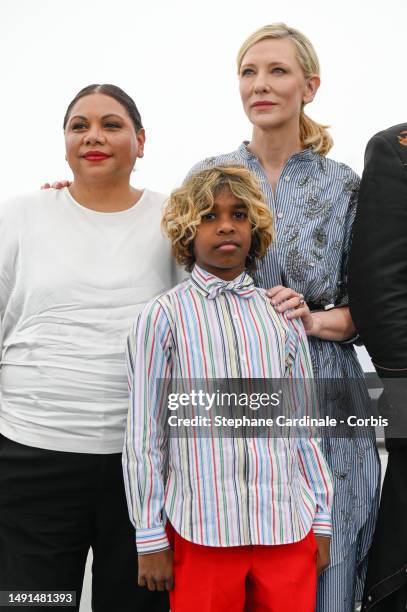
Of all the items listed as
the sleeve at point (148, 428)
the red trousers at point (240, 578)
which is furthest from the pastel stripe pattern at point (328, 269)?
the sleeve at point (148, 428)

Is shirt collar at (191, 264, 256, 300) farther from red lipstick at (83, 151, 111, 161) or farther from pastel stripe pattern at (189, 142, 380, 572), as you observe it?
red lipstick at (83, 151, 111, 161)

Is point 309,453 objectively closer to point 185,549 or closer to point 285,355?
point 285,355

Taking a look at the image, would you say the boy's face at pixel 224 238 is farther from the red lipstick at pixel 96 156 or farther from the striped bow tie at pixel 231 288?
the red lipstick at pixel 96 156

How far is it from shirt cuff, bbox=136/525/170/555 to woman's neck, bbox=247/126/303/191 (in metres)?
0.81

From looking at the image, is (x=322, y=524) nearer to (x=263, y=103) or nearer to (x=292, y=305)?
(x=292, y=305)

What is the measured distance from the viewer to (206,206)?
1485 millimetres

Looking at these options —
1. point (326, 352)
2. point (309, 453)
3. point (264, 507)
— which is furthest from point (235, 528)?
point (326, 352)

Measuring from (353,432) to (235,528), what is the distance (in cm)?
41

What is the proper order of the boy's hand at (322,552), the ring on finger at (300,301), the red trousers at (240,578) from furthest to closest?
1. the ring on finger at (300,301)
2. the boy's hand at (322,552)
3. the red trousers at (240,578)

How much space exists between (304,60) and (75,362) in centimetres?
88

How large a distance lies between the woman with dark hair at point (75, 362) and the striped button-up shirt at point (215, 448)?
11 centimetres

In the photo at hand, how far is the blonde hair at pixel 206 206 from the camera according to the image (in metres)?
1.48

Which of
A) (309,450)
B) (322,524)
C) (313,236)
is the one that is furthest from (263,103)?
(322,524)

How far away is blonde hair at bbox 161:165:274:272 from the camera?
148 centimetres
